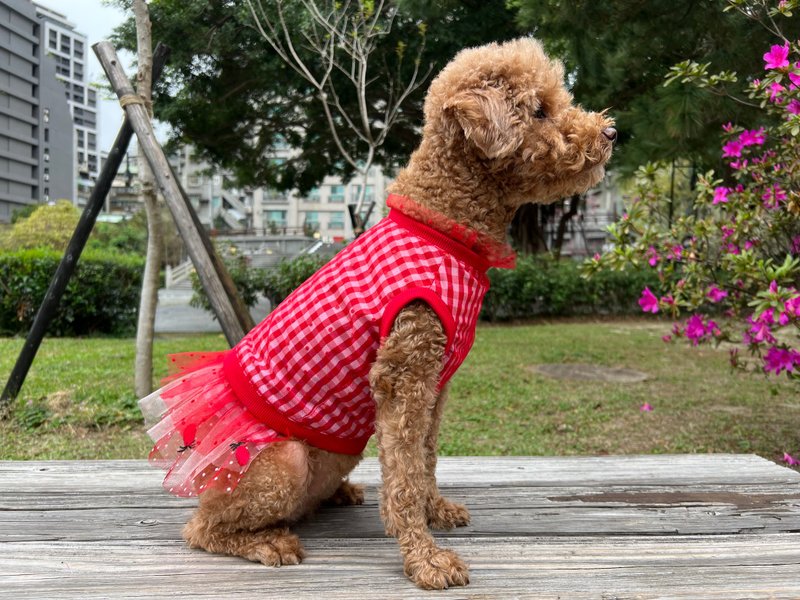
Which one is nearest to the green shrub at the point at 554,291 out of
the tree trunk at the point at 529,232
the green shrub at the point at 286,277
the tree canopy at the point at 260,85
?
the tree trunk at the point at 529,232

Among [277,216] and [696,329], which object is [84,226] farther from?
[277,216]

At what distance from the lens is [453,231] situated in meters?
1.82

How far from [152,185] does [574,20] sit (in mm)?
3304

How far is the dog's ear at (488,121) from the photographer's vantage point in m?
1.72

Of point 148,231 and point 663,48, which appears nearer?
point 148,231

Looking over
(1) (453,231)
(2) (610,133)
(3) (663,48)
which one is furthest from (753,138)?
(1) (453,231)

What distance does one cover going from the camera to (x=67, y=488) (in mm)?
2531

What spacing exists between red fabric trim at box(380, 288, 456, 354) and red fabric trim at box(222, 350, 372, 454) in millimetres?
393

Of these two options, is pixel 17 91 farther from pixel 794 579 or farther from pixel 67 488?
pixel 794 579

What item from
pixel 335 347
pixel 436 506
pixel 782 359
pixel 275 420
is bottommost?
pixel 436 506

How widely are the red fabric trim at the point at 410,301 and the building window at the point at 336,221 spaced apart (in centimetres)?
6216

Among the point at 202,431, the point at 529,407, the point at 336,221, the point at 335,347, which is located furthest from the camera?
the point at 336,221

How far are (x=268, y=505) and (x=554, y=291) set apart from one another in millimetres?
11262

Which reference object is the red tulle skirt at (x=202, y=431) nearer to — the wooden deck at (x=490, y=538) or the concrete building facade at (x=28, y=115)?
the wooden deck at (x=490, y=538)
